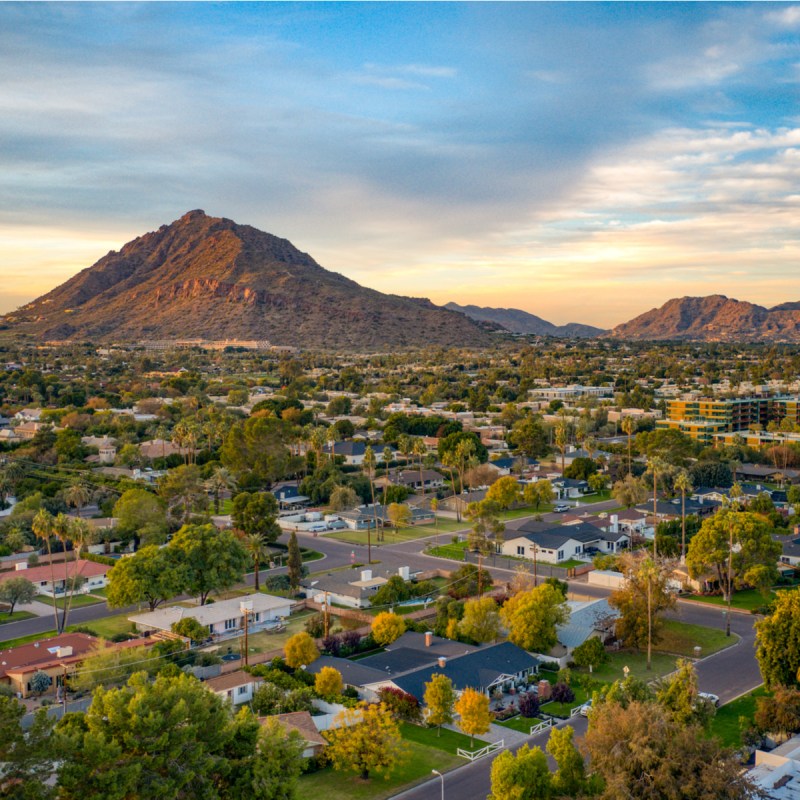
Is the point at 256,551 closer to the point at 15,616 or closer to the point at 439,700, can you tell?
the point at 15,616

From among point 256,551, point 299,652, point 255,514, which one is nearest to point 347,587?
point 256,551

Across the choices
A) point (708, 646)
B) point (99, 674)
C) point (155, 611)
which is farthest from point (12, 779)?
point (708, 646)

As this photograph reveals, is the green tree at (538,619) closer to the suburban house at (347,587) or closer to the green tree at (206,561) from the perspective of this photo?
the suburban house at (347,587)

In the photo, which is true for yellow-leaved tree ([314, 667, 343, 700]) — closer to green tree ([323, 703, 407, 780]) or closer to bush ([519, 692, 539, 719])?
green tree ([323, 703, 407, 780])

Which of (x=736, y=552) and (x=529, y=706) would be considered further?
(x=736, y=552)

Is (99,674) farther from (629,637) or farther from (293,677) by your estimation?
(629,637)

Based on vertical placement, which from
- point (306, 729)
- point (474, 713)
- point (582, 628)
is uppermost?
point (474, 713)

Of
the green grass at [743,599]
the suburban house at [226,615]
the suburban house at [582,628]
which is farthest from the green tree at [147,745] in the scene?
the green grass at [743,599]
